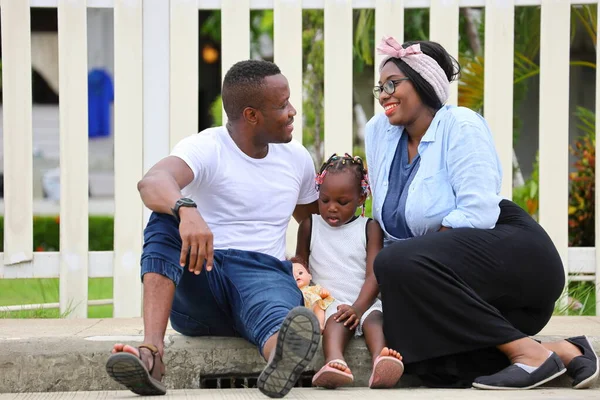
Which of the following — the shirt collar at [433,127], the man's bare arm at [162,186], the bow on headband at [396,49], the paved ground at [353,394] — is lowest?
the paved ground at [353,394]

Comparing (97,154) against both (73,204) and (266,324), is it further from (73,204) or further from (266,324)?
(266,324)

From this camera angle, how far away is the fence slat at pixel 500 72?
440cm

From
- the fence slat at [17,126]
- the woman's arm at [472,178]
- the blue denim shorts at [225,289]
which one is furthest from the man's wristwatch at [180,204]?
the fence slat at [17,126]

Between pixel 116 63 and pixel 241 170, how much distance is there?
1.31 meters

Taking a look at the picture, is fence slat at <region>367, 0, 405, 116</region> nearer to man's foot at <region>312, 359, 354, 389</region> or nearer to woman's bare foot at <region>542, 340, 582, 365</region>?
woman's bare foot at <region>542, 340, 582, 365</region>

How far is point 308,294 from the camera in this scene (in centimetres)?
336

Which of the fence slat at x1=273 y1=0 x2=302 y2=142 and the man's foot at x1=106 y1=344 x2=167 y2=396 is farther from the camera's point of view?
the fence slat at x1=273 y1=0 x2=302 y2=142

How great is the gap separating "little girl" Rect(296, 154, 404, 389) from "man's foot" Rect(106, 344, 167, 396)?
621 mm

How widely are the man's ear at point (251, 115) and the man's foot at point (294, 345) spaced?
2.98 ft

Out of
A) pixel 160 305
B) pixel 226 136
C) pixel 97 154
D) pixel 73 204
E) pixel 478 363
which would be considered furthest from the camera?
pixel 97 154

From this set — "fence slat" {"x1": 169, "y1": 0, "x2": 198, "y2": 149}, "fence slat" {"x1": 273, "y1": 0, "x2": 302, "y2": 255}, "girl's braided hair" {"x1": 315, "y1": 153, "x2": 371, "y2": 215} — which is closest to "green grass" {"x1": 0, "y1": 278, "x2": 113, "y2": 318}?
"fence slat" {"x1": 169, "y1": 0, "x2": 198, "y2": 149}

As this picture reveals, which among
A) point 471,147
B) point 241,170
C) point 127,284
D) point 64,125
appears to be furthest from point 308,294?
point 64,125

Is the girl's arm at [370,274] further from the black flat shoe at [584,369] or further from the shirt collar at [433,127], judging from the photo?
the black flat shoe at [584,369]

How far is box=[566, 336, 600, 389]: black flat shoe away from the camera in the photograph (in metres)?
3.07
